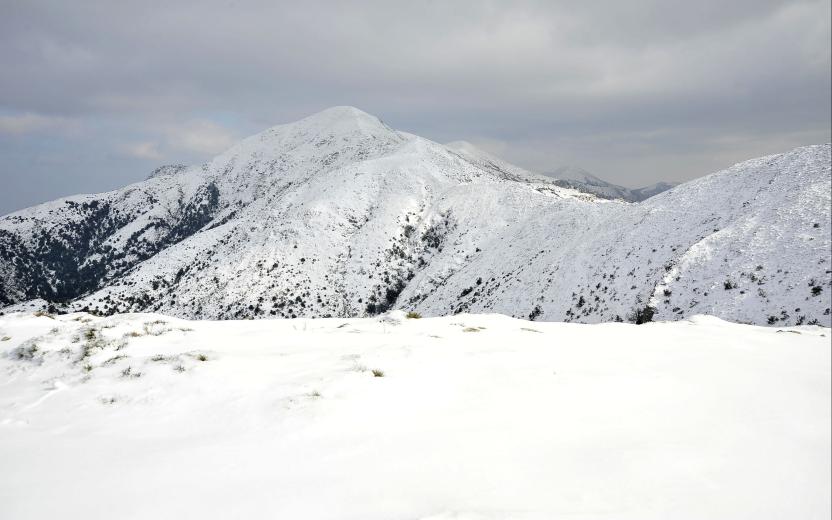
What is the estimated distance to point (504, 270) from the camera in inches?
2381

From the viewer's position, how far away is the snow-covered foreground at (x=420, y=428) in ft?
14.3

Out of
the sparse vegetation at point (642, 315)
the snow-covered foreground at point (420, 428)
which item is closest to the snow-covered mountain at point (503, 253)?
the sparse vegetation at point (642, 315)

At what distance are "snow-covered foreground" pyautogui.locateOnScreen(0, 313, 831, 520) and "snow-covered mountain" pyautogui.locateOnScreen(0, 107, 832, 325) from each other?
84.5ft

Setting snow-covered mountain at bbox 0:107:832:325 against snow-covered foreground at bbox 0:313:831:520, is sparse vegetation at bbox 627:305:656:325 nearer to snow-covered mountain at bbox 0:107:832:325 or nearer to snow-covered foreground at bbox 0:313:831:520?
snow-covered mountain at bbox 0:107:832:325

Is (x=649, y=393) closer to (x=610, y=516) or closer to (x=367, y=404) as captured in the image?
(x=610, y=516)

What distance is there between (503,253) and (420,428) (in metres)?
62.8

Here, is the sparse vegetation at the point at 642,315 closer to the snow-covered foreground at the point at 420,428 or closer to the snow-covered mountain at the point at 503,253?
the snow-covered mountain at the point at 503,253

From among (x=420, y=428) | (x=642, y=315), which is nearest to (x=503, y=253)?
(x=642, y=315)

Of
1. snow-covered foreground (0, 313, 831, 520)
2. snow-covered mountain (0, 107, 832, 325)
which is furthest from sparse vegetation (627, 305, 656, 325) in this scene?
snow-covered foreground (0, 313, 831, 520)

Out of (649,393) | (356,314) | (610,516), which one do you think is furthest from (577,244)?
(610,516)

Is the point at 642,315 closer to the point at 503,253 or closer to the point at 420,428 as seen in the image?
the point at 420,428

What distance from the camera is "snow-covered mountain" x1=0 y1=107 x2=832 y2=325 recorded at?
31250 millimetres

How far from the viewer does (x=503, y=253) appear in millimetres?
66938

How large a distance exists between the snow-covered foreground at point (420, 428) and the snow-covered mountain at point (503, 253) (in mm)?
25744
